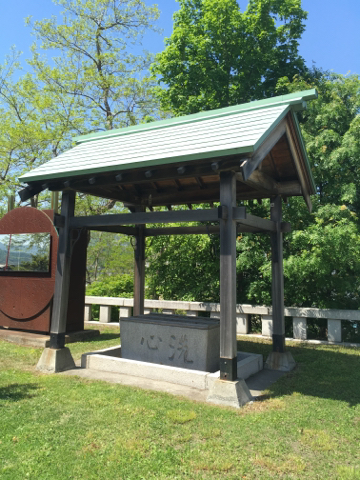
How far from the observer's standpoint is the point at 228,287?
5.40 metres

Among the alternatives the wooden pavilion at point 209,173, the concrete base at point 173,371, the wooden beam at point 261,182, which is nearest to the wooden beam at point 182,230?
the wooden pavilion at point 209,173

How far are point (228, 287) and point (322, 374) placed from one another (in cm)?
287

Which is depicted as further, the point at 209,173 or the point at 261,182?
the point at 261,182

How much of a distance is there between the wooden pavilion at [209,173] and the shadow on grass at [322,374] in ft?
2.48

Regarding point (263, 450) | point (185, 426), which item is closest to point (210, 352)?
point (185, 426)

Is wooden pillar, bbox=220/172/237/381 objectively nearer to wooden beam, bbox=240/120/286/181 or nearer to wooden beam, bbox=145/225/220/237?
wooden beam, bbox=240/120/286/181

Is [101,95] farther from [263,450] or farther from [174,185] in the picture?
[263,450]

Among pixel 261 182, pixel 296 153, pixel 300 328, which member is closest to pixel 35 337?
pixel 261 182

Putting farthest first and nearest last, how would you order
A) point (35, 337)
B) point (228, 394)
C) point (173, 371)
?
1. point (35, 337)
2. point (173, 371)
3. point (228, 394)

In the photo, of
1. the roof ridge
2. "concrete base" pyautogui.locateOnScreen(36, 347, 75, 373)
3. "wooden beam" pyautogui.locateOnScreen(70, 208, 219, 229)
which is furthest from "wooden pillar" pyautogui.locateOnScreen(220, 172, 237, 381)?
"concrete base" pyautogui.locateOnScreen(36, 347, 75, 373)

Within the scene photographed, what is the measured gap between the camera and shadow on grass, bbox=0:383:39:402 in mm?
5340

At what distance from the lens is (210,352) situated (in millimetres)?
6535

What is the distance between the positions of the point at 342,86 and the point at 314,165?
11.9 feet

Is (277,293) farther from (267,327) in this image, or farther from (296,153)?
(267,327)
